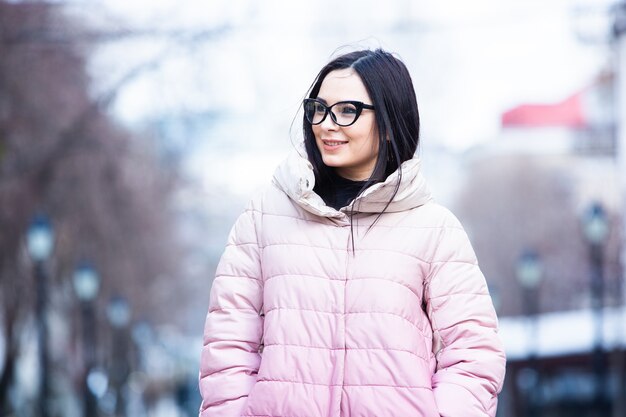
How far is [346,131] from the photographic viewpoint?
3066 mm

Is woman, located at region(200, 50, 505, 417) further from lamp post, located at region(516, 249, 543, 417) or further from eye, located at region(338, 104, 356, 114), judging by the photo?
lamp post, located at region(516, 249, 543, 417)

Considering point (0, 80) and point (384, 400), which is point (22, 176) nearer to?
point (0, 80)

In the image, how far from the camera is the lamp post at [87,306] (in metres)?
17.7

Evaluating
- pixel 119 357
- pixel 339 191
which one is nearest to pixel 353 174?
pixel 339 191

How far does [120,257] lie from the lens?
20750 millimetres

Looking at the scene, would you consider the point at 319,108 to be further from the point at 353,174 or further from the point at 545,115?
the point at 545,115

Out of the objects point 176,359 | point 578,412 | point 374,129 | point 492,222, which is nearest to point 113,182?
point 578,412

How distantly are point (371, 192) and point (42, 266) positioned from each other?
13.2 metres

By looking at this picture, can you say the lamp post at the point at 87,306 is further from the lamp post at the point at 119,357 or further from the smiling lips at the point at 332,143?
the smiling lips at the point at 332,143

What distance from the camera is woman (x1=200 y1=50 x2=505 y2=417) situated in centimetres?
286

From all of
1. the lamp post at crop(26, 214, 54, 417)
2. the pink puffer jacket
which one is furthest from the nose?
the lamp post at crop(26, 214, 54, 417)

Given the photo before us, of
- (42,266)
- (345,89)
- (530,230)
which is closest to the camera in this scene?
(345,89)

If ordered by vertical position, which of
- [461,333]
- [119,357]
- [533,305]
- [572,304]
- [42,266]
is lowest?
[572,304]

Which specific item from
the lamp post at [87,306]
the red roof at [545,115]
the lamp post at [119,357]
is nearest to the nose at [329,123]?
the lamp post at [87,306]
